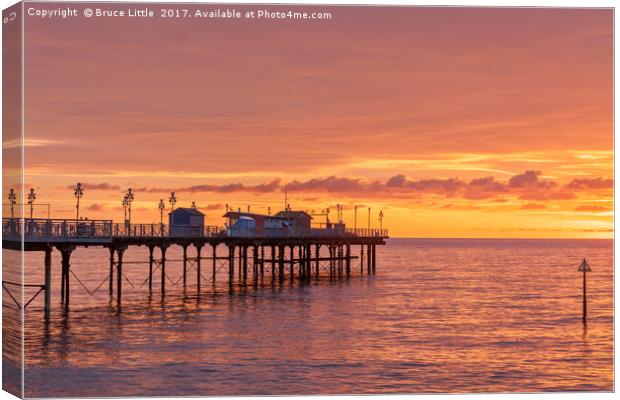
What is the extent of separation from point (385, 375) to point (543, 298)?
3959 centimetres

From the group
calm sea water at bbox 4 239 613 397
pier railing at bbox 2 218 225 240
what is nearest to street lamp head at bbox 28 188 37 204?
calm sea water at bbox 4 239 613 397

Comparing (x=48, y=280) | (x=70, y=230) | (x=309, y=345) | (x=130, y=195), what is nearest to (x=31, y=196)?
(x=130, y=195)

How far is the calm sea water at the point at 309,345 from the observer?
3030 centimetres

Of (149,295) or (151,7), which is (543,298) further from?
(151,7)

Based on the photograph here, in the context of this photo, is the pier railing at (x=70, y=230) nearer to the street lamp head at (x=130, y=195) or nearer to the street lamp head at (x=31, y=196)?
the street lamp head at (x=130, y=195)

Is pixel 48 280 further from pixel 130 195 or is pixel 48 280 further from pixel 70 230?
pixel 130 195

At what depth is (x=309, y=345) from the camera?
1517 inches

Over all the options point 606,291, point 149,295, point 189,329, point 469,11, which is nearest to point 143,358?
point 189,329

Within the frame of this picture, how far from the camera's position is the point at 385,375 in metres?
32.1

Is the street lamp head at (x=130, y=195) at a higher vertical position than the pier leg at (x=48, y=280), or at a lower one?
higher

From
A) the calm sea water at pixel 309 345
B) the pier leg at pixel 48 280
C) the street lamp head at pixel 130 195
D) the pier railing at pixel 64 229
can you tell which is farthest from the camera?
the street lamp head at pixel 130 195

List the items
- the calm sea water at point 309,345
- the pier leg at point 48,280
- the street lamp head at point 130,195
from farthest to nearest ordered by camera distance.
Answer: the street lamp head at point 130,195
the pier leg at point 48,280
the calm sea water at point 309,345

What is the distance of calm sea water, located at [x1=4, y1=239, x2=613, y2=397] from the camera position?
99.4 ft

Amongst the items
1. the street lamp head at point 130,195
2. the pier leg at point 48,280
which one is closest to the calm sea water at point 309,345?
the pier leg at point 48,280
